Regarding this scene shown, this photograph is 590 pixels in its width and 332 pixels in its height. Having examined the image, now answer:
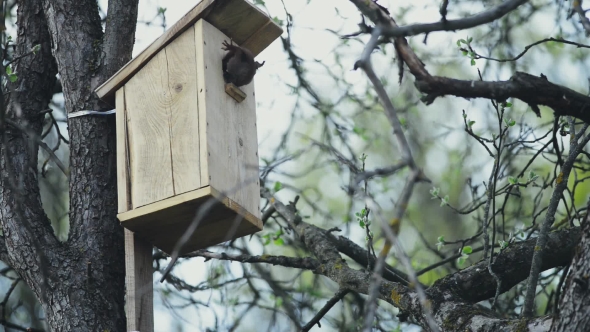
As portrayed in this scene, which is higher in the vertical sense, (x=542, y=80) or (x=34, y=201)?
(x=34, y=201)

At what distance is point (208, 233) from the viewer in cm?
318

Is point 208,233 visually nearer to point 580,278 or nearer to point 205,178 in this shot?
point 205,178

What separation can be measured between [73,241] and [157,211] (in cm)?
44

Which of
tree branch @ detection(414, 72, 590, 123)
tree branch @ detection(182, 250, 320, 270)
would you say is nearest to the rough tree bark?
tree branch @ detection(182, 250, 320, 270)

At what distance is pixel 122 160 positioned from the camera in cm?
310

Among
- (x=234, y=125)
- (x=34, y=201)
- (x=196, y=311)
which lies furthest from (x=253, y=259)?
(x=196, y=311)

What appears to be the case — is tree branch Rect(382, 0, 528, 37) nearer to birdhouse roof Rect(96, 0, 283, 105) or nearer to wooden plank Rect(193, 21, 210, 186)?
wooden plank Rect(193, 21, 210, 186)

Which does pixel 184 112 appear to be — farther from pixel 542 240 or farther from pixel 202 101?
pixel 542 240

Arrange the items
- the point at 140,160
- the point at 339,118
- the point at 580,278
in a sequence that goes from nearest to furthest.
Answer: the point at 580,278 < the point at 140,160 < the point at 339,118

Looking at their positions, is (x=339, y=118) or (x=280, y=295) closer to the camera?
(x=280, y=295)

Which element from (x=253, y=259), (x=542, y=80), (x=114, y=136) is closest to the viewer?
(x=542, y=80)

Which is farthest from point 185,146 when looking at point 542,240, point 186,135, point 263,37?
point 542,240

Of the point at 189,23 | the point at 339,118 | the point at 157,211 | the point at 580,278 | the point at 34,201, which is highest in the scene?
the point at 339,118

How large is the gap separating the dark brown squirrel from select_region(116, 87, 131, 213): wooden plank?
0.44 meters
